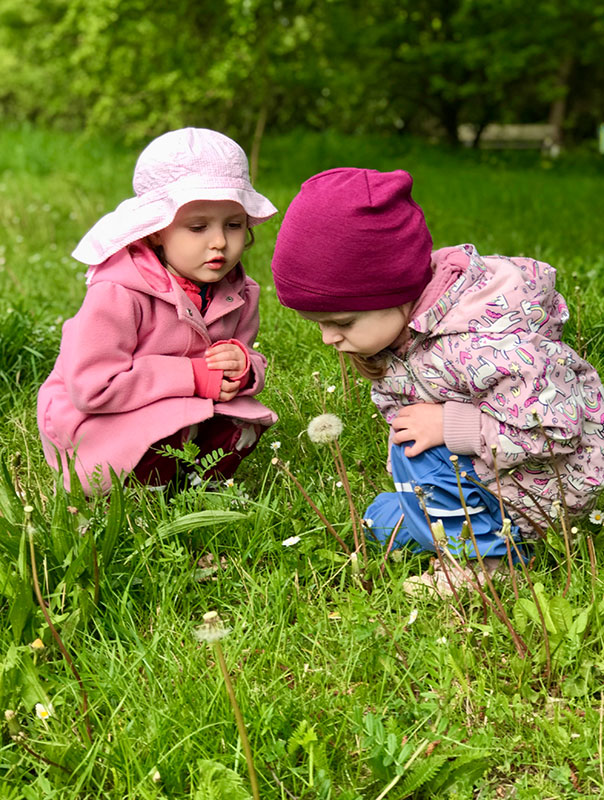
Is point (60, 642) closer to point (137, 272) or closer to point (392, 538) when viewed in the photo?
point (392, 538)

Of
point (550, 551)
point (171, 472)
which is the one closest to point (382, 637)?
point (550, 551)

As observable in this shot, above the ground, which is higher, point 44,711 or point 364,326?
point 364,326

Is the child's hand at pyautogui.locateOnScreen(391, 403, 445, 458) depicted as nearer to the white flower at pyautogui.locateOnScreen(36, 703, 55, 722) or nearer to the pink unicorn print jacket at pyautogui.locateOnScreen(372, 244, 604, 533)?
the pink unicorn print jacket at pyautogui.locateOnScreen(372, 244, 604, 533)

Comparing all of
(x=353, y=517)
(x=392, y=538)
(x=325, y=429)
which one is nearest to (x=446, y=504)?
(x=392, y=538)

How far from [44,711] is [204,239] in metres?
1.47

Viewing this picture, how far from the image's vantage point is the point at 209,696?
206 cm

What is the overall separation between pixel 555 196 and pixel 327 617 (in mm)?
9301

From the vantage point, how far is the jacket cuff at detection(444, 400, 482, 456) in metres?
2.47

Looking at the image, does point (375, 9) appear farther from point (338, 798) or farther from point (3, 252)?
point (338, 798)

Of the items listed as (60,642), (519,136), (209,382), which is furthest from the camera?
(519,136)

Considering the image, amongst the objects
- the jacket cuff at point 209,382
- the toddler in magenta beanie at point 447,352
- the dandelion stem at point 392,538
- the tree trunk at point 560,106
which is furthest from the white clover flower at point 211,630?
the tree trunk at point 560,106

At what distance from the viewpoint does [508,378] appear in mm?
2381

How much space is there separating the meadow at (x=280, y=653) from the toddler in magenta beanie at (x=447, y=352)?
0.17 meters

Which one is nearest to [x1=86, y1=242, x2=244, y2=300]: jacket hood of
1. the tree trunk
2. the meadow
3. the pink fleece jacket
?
the pink fleece jacket
